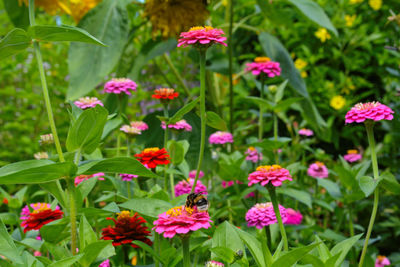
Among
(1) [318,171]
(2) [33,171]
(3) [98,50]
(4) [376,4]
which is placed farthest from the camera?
(4) [376,4]

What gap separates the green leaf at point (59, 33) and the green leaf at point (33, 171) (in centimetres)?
15

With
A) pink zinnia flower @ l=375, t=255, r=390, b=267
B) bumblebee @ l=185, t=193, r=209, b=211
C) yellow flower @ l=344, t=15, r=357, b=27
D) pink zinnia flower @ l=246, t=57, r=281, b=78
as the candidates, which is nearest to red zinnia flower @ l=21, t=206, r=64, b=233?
bumblebee @ l=185, t=193, r=209, b=211

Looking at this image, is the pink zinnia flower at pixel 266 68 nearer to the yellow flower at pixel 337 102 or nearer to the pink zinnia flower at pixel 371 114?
the pink zinnia flower at pixel 371 114

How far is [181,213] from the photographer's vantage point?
0.52m

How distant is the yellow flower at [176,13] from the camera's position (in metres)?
1.25

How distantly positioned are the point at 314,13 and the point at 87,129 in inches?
33.0

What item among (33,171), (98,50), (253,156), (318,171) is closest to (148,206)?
(33,171)

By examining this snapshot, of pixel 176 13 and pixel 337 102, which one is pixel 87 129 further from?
pixel 337 102

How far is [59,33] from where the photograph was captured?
0.53 m

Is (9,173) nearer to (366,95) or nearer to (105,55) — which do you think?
(105,55)

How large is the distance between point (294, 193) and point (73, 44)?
599 mm

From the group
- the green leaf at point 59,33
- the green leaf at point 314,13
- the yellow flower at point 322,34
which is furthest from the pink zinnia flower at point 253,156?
the yellow flower at point 322,34

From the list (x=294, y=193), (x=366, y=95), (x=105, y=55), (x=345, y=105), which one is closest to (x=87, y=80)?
(x=105, y=55)

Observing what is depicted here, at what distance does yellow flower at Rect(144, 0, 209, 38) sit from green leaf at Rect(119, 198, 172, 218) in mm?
748
